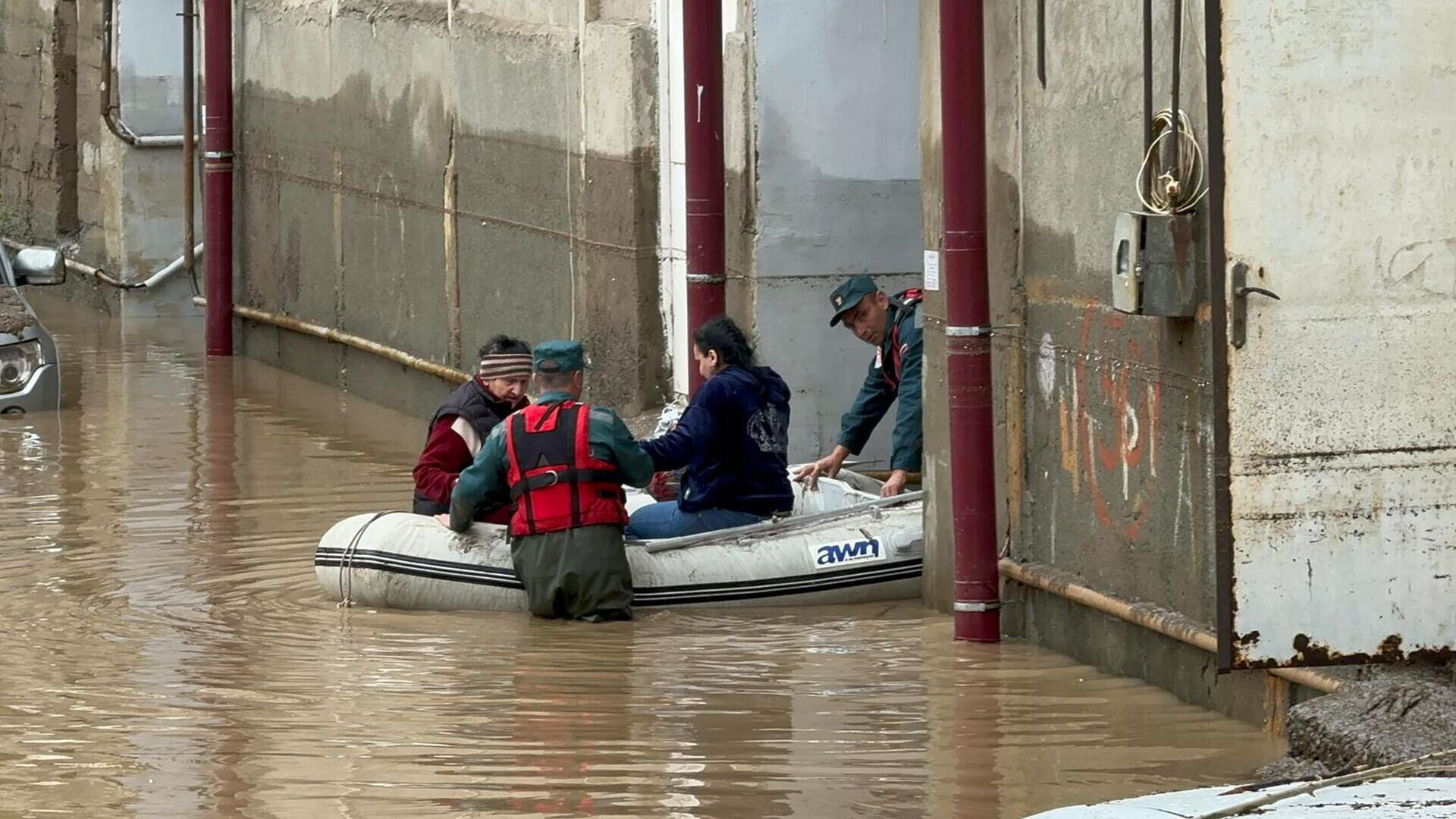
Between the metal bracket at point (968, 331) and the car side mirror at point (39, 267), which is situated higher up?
the car side mirror at point (39, 267)

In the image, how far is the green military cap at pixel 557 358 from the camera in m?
9.94

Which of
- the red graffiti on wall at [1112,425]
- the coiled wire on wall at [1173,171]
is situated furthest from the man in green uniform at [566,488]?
the coiled wire on wall at [1173,171]

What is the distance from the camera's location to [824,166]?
1269 centimetres

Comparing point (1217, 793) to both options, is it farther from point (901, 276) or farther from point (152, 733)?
point (901, 276)

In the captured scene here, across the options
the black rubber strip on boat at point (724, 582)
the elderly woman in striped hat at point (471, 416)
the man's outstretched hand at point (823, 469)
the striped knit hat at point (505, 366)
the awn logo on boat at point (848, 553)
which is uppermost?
the striped knit hat at point (505, 366)

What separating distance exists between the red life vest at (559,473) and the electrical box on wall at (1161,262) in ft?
9.18

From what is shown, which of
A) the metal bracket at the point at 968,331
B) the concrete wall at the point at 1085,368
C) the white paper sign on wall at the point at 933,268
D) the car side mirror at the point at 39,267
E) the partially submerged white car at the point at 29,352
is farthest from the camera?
the car side mirror at the point at 39,267

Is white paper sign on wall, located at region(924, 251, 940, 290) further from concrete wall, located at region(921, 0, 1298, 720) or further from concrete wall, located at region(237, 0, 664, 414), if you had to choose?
concrete wall, located at region(237, 0, 664, 414)

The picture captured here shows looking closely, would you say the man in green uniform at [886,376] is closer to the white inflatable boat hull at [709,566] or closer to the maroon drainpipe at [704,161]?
the white inflatable boat hull at [709,566]

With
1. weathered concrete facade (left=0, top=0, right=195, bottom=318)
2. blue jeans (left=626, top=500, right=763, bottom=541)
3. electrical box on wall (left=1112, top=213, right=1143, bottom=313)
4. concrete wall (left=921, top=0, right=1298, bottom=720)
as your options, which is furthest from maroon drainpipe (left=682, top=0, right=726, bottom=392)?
weathered concrete facade (left=0, top=0, right=195, bottom=318)

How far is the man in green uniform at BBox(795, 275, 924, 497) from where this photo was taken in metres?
10.8

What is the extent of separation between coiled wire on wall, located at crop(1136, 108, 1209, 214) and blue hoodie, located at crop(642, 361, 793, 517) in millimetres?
2791

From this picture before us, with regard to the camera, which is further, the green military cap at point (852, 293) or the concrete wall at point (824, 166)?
the concrete wall at point (824, 166)

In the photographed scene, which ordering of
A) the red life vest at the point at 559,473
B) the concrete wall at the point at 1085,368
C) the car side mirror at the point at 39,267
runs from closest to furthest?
the concrete wall at the point at 1085,368 < the red life vest at the point at 559,473 < the car side mirror at the point at 39,267
